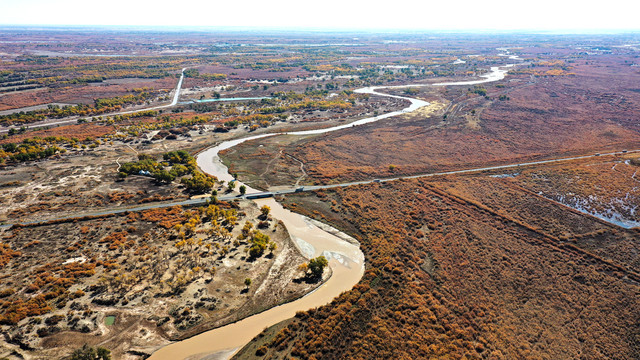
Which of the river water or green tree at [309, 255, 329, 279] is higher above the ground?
green tree at [309, 255, 329, 279]

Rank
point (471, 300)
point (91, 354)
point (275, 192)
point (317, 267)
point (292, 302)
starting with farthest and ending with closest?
point (275, 192) → point (317, 267) → point (292, 302) → point (471, 300) → point (91, 354)

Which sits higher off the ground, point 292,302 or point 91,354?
point 91,354

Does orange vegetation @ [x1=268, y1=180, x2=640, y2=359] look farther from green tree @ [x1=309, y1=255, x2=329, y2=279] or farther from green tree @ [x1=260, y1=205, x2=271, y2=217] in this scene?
green tree @ [x1=260, y1=205, x2=271, y2=217]

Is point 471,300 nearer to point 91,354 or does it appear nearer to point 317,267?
point 317,267

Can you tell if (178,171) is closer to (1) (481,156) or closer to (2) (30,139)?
(2) (30,139)

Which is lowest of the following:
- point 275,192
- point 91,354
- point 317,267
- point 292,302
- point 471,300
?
point 292,302

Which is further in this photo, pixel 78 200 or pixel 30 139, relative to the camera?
pixel 30 139

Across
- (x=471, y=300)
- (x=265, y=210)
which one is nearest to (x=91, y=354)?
(x=265, y=210)

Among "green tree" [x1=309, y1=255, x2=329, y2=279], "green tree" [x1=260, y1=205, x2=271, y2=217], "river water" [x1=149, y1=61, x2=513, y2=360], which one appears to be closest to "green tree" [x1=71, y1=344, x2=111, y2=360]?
"river water" [x1=149, y1=61, x2=513, y2=360]

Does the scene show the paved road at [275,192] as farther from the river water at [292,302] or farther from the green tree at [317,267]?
the green tree at [317,267]

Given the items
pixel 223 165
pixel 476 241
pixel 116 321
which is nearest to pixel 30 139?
pixel 223 165

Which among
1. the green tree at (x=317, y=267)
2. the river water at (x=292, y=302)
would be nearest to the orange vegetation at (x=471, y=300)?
the river water at (x=292, y=302)
